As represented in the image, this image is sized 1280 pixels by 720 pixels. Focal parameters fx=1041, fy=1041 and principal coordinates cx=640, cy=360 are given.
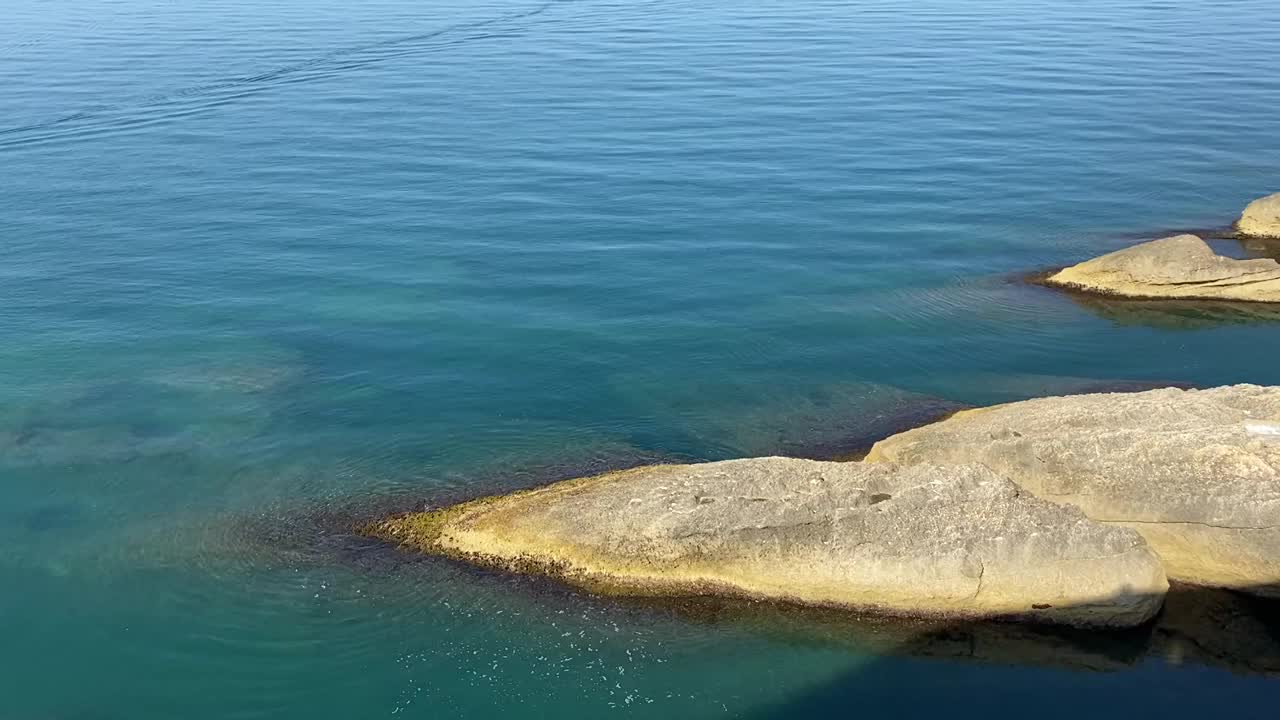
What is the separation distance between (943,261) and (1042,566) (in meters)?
16.0

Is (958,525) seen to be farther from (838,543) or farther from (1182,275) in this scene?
(1182,275)

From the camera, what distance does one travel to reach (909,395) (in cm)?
2211

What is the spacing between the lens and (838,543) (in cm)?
1552

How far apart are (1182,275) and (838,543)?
16.4m

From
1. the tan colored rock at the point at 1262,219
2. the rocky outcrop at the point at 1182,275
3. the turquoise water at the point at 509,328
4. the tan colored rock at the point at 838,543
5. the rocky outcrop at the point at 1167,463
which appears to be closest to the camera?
the turquoise water at the point at 509,328

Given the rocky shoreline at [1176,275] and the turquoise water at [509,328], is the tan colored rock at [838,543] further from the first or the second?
the rocky shoreline at [1176,275]

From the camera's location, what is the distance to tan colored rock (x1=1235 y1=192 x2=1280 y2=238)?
1227 inches

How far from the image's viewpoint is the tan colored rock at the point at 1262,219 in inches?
1227

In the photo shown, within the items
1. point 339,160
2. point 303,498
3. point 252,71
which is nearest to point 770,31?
point 252,71

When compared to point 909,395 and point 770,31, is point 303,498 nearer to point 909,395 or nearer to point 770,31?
point 909,395

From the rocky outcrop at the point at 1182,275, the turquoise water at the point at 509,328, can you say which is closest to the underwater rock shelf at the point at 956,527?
the turquoise water at the point at 509,328

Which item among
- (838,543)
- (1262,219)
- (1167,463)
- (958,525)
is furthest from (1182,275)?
(838,543)

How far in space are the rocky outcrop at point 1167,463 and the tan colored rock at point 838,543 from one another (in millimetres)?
751

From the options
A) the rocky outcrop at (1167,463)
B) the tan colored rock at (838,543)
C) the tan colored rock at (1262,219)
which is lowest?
the tan colored rock at (838,543)
